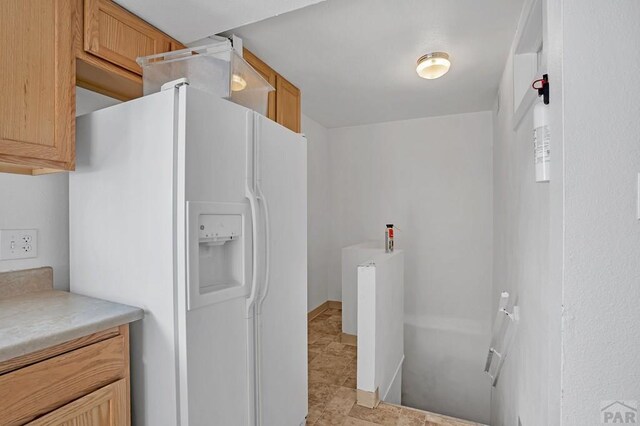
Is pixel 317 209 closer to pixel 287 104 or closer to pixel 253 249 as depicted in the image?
pixel 287 104

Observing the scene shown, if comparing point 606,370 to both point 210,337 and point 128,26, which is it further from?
point 128,26

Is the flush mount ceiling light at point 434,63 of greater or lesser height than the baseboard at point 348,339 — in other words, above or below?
above

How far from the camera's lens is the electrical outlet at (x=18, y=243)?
4.53 feet

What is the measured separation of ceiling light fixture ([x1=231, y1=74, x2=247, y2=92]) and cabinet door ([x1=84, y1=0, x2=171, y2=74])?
0.44 metres

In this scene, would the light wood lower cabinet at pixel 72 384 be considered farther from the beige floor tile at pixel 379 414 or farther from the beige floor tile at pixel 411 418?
the beige floor tile at pixel 411 418

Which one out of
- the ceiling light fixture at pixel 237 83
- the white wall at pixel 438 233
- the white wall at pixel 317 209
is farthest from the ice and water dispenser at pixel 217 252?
the white wall at pixel 438 233

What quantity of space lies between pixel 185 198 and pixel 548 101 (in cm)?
131

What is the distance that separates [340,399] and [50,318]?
1.83m

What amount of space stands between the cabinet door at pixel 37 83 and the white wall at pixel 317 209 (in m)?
2.58

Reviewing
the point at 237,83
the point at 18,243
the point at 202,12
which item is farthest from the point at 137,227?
the point at 202,12

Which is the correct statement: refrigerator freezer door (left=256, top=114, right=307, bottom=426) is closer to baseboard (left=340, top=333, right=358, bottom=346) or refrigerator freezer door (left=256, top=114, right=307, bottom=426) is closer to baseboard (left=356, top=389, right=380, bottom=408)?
baseboard (left=356, top=389, right=380, bottom=408)

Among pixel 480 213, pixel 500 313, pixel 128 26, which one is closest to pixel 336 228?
pixel 480 213

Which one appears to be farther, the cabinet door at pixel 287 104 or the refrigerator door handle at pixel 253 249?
the cabinet door at pixel 287 104

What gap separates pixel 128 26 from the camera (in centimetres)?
148
